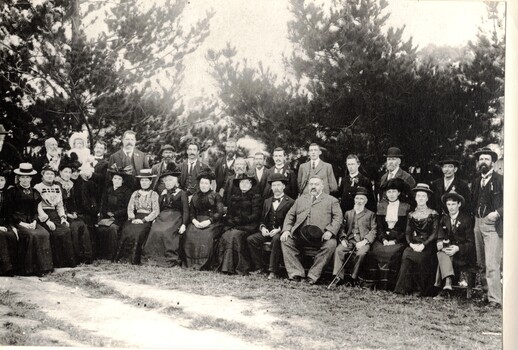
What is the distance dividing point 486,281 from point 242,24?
365 cm

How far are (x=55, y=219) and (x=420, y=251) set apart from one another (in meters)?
3.95

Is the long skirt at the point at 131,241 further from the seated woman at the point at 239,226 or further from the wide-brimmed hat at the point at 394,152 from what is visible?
the wide-brimmed hat at the point at 394,152

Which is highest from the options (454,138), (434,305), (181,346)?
(454,138)

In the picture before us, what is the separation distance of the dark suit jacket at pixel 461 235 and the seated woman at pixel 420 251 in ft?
0.25

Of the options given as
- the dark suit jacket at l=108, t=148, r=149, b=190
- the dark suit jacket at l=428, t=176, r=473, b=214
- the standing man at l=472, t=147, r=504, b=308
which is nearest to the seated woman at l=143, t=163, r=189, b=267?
the dark suit jacket at l=108, t=148, r=149, b=190

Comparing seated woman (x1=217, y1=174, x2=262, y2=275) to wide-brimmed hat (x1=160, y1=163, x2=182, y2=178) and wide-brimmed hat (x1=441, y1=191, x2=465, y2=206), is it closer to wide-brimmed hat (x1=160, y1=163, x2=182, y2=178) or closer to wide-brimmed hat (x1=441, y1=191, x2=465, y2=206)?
wide-brimmed hat (x1=160, y1=163, x2=182, y2=178)

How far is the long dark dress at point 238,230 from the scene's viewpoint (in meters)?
6.51

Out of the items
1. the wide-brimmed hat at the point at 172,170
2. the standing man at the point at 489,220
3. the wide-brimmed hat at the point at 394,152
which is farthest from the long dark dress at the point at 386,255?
the wide-brimmed hat at the point at 172,170

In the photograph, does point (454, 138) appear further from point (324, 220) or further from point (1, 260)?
point (1, 260)

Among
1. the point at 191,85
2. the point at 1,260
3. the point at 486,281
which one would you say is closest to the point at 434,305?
the point at 486,281

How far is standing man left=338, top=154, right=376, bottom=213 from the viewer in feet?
21.1

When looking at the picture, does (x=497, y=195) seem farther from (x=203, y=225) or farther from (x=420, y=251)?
(x=203, y=225)

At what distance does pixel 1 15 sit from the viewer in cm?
669

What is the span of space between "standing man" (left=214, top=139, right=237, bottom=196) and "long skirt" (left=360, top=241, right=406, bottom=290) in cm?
173
